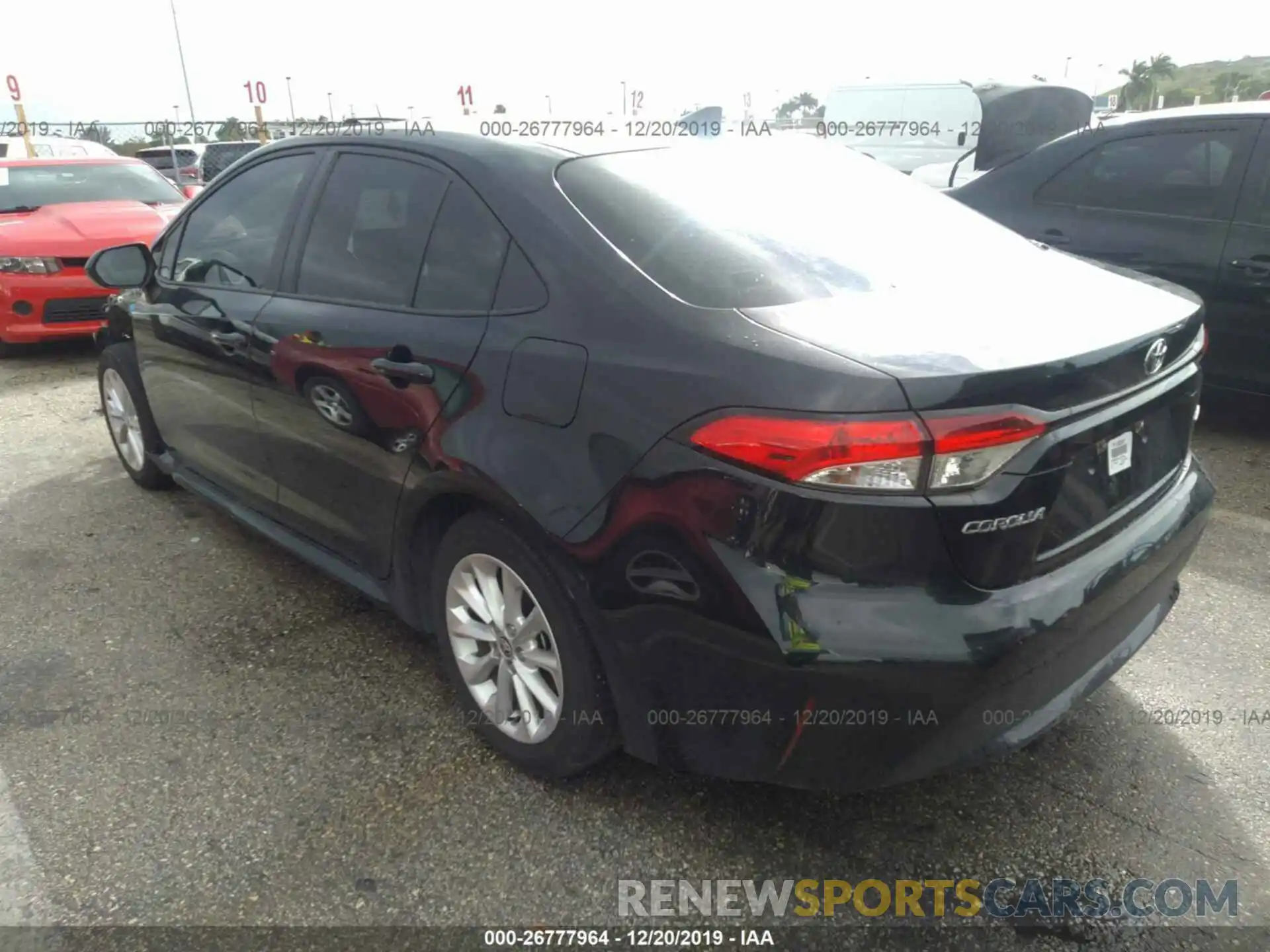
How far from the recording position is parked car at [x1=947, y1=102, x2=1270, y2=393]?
14.0 ft

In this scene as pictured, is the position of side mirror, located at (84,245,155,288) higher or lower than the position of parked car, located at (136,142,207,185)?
lower

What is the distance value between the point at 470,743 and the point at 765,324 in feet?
4.72

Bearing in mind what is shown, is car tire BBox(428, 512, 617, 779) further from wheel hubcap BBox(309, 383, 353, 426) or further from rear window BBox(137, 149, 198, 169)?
rear window BBox(137, 149, 198, 169)

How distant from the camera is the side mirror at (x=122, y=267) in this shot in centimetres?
374

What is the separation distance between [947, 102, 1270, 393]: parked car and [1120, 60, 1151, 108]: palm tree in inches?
2598

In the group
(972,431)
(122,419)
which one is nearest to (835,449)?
Answer: (972,431)

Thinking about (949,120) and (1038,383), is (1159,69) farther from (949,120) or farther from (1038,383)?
(1038,383)

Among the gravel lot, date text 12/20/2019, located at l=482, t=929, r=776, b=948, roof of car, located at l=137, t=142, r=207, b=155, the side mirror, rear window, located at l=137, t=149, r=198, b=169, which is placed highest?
roof of car, located at l=137, t=142, r=207, b=155

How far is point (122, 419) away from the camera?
439 cm

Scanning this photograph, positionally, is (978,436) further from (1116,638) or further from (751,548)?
(1116,638)

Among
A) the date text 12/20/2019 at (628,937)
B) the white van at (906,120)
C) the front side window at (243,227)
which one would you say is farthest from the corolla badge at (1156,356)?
the white van at (906,120)

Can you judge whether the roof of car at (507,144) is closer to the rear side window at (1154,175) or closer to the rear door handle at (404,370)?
the rear door handle at (404,370)

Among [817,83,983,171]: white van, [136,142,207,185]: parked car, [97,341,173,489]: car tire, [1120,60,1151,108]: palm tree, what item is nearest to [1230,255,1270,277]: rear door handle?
[97,341,173,489]: car tire

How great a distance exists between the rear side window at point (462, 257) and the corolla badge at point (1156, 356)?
145 centimetres
